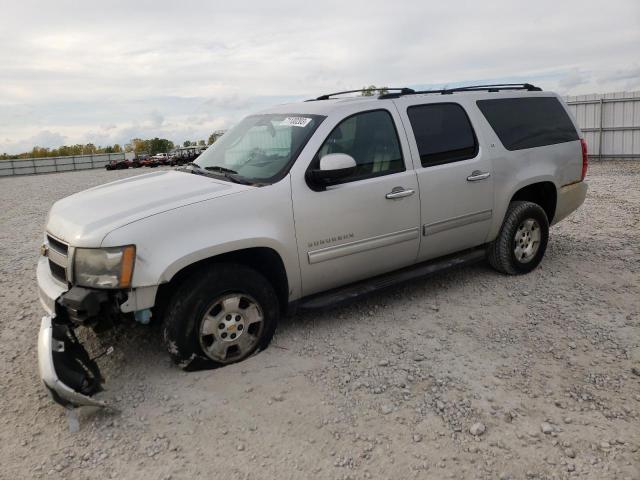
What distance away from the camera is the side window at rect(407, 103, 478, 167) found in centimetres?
454

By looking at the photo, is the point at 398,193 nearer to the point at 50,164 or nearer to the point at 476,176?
the point at 476,176

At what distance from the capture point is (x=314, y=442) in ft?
9.47

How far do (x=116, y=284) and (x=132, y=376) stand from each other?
0.80 m

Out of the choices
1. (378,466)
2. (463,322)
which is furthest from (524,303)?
(378,466)

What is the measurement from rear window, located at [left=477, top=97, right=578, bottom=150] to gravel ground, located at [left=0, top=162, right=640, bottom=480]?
148 centimetres

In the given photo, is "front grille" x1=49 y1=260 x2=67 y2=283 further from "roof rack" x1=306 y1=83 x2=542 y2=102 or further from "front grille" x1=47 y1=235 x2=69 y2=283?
"roof rack" x1=306 y1=83 x2=542 y2=102

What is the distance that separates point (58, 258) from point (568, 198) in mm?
4921

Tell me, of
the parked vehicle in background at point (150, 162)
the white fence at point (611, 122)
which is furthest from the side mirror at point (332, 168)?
the parked vehicle in background at point (150, 162)

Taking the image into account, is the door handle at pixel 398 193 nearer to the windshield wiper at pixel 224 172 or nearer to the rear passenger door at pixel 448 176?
the rear passenger door at pixel 448 176

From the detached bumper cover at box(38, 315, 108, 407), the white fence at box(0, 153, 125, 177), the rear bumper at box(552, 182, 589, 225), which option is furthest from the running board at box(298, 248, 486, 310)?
the white fence at box(0, 153, 125, 177)

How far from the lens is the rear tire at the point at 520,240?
5.22m

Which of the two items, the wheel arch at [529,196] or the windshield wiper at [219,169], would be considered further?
the wheel arch at [529,196]

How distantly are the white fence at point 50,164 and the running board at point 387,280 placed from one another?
4811cm

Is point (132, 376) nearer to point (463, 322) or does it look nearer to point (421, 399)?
point (421, 399)
